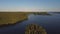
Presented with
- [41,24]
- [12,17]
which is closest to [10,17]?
[12,17]

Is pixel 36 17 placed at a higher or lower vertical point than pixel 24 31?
higher

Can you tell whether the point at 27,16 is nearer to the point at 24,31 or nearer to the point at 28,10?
the point at 28,10

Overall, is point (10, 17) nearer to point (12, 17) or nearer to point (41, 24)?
point (12, 17)

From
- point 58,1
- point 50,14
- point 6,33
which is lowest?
point 6,33

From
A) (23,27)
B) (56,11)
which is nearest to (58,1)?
Answer: (56,11)

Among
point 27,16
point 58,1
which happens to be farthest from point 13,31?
point 58,1

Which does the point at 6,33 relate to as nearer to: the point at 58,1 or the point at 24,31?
the point at 24,31
